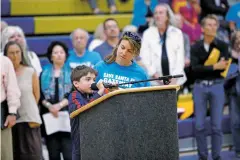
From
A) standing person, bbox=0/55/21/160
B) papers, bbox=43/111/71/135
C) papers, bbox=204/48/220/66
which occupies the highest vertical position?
papers, bbox=204/48/220/66

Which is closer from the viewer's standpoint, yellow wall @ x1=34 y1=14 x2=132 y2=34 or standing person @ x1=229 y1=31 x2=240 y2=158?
standing person @ x1=229 y1=31 x2=240 y2=158

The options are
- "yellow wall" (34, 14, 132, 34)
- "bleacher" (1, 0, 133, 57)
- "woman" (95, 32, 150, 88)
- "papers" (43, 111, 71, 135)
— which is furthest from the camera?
"yellow wall" (34, 14, 132, 34)

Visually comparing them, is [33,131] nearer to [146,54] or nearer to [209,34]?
[146,54]

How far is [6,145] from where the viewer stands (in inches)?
222

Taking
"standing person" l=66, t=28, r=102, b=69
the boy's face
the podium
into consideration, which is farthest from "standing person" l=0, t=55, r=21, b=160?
the podium

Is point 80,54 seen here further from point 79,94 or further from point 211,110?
point 79,94

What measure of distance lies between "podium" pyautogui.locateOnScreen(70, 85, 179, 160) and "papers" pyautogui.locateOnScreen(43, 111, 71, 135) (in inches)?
100

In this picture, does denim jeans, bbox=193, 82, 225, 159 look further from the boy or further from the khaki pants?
the boy

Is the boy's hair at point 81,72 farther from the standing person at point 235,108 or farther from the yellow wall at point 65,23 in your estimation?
the yellow wall at point 65,23

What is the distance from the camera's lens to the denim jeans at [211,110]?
6738 mm

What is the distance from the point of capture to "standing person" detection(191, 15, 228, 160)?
6.73 m

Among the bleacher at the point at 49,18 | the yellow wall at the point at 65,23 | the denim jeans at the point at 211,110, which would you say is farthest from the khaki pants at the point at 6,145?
the yellow wall at the point at 65,23

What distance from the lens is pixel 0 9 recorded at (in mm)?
8164

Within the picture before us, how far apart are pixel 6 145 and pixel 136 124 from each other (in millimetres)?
2191
